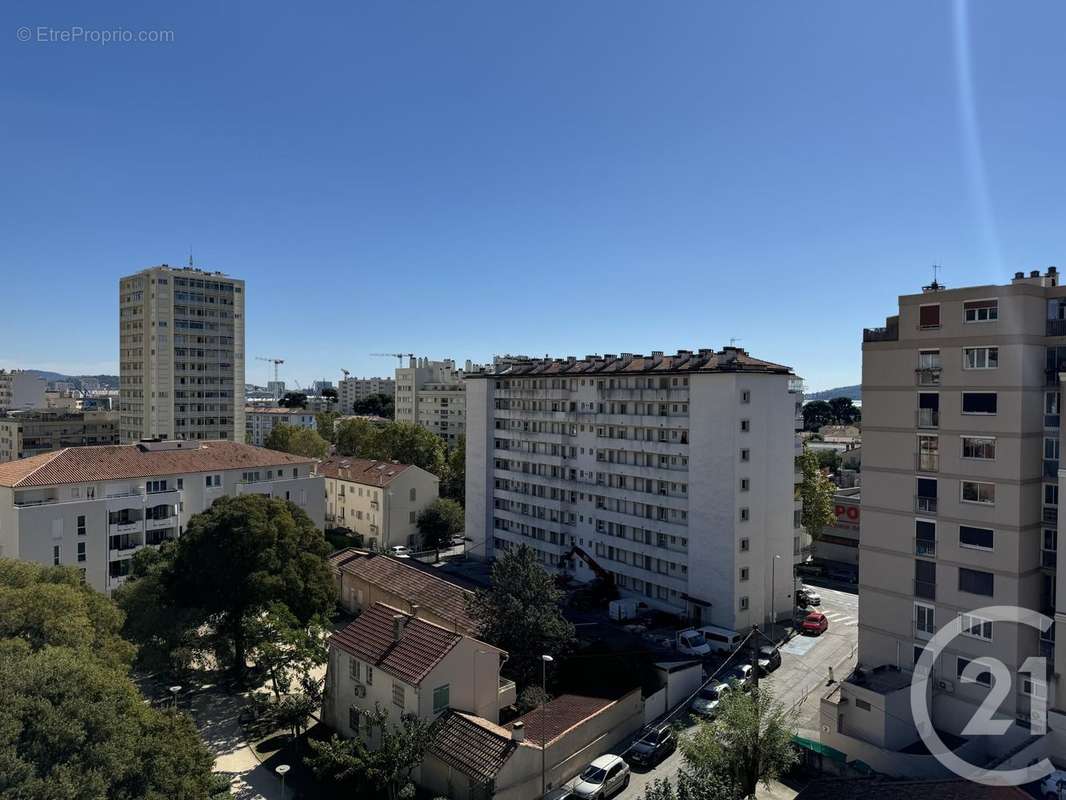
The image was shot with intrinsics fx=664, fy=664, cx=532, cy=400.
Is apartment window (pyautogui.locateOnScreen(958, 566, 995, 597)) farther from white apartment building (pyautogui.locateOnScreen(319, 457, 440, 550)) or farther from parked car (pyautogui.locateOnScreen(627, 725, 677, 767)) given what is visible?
white apartment building (pyautogui.locateOnScreen(319, 457, 440, 550))

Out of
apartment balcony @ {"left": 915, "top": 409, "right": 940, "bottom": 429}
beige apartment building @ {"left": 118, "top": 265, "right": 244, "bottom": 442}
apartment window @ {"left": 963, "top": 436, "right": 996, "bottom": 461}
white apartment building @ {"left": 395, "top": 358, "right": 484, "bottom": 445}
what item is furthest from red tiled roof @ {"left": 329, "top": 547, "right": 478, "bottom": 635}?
white apartment building @ {"left": 395, "top": 358, "right": 484, "bottom": 445}

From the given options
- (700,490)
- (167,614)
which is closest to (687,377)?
(700,490)

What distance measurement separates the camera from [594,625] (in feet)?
137

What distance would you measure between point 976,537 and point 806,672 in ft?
41.8

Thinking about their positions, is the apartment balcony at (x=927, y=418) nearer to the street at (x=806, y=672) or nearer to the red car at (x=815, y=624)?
the street at (x=806, y=672)

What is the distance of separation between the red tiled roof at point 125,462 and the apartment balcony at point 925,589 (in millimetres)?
44082

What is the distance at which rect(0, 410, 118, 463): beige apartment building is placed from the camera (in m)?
96.3

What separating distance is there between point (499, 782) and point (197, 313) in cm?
8547

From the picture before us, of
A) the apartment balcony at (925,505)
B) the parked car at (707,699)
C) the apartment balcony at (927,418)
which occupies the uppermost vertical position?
the apartment balcony at (927,418)

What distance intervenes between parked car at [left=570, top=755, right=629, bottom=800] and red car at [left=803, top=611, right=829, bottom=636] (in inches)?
820

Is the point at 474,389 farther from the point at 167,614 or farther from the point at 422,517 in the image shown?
the point at 167,614

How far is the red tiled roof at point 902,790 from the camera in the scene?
2064 centimetres

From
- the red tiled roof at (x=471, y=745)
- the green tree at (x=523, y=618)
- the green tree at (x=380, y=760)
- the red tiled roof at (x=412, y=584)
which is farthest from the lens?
the red tiled roof at (x=412, y=584)

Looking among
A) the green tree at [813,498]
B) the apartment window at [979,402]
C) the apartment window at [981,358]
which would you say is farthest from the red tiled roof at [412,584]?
the green tree at [813,498]
